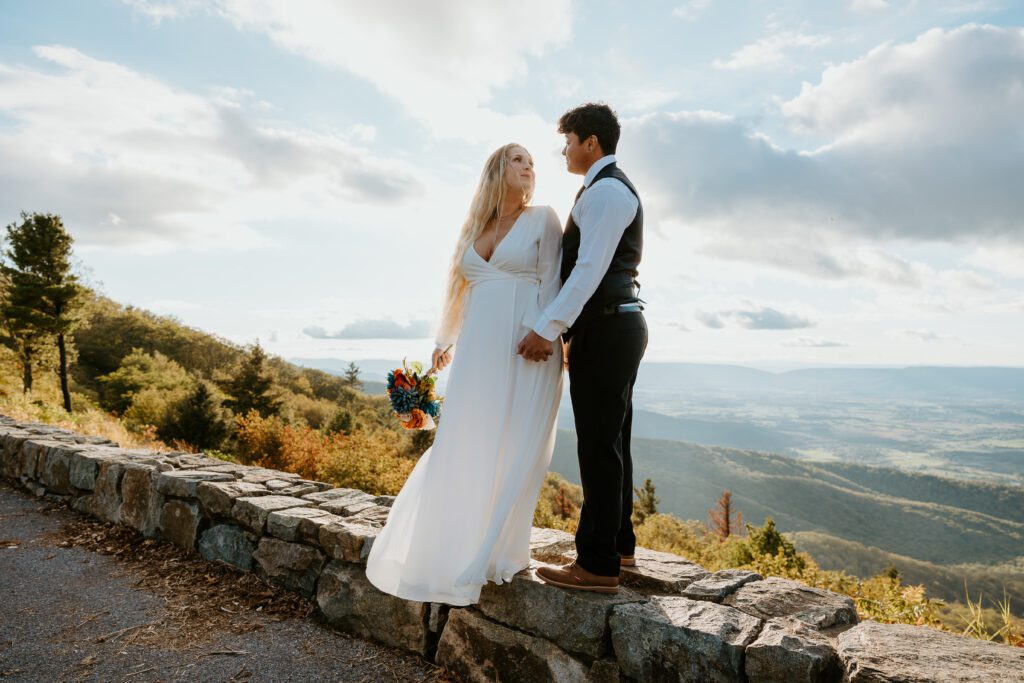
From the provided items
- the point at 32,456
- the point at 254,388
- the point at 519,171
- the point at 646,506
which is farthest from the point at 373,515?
the point at 646,506

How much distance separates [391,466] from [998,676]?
11.3 meters

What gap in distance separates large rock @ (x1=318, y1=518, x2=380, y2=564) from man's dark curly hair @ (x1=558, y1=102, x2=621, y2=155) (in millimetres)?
2568

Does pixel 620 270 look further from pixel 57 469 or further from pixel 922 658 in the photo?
pixel 57 469

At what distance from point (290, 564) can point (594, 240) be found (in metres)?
3.00

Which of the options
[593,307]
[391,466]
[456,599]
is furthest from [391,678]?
[391,466]

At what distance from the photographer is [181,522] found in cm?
476

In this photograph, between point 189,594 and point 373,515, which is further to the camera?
point 373,515

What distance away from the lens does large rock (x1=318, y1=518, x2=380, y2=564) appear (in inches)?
138

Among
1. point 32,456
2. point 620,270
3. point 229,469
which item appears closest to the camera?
point 620,270

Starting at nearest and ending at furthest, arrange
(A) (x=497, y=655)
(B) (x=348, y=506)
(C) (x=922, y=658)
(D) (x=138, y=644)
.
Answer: (C) (x=922, y=658) → (A) (x=497, y=655) → (D) (x=138, y=644) → (B) (x=348, y=506)

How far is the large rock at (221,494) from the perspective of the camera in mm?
4477

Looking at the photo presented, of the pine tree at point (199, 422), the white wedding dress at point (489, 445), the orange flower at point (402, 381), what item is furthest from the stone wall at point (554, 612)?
the pine tree at point (199, 422)

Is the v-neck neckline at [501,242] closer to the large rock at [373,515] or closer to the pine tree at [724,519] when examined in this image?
the large rock at [373,515]

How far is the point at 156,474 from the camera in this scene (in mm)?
5047
